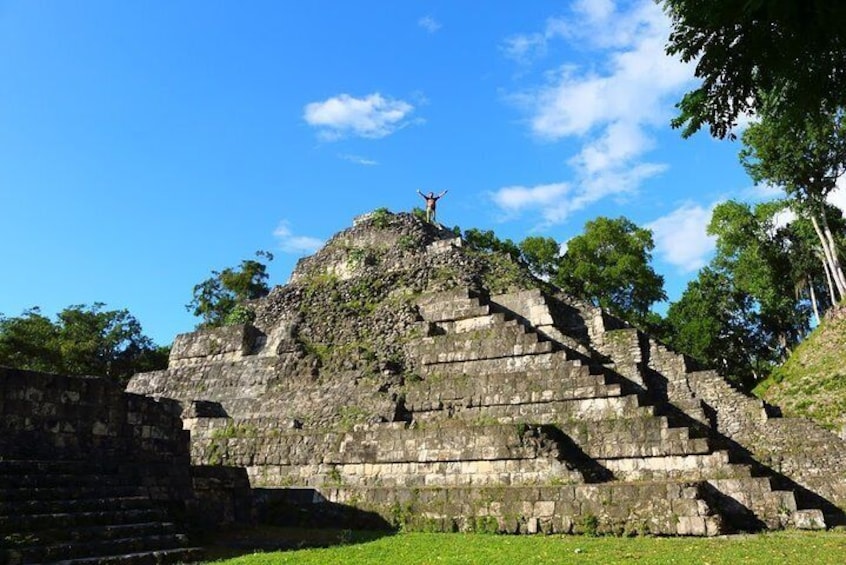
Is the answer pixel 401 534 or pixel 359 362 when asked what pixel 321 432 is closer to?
pixel 359 362

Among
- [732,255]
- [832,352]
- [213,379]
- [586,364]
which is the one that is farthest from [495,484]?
[732,255]

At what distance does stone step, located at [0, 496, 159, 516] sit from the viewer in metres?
9.40

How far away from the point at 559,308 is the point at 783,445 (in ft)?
23.7

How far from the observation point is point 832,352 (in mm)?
26359

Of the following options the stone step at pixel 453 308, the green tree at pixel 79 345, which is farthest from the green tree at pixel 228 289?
the stone step at pixel 453 308

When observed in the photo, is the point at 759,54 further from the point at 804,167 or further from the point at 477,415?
the point at 804,167

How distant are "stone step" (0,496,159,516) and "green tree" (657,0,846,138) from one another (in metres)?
10.3

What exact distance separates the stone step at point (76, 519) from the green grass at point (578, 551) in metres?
1.90

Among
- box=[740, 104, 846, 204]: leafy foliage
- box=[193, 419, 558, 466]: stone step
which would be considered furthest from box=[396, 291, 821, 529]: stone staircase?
box=[740, 104, 846, 204]: leafy foliage

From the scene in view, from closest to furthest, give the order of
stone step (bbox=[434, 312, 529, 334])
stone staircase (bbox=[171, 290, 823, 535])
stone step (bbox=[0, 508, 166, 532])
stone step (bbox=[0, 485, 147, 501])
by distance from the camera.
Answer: stone step (bbox=[0, 508, 166, 532]) → stone step (bbox=[0, 485, 147, 501]) → stone staircase (bbox=[171, 290, 823, 535]) → stone step (bbox=[434, 312, 529, 334])

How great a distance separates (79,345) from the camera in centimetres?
4284

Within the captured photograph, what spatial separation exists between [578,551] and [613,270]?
34.3 metres

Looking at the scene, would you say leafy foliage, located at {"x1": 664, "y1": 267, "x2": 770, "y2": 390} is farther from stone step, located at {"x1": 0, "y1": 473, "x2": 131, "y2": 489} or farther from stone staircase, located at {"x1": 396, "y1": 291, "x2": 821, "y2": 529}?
stone step, located at {"x1": 0, "y1": 473, "x2": 131, "y2": 489}

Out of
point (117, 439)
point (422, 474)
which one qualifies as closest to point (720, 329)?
point (422, 474)
